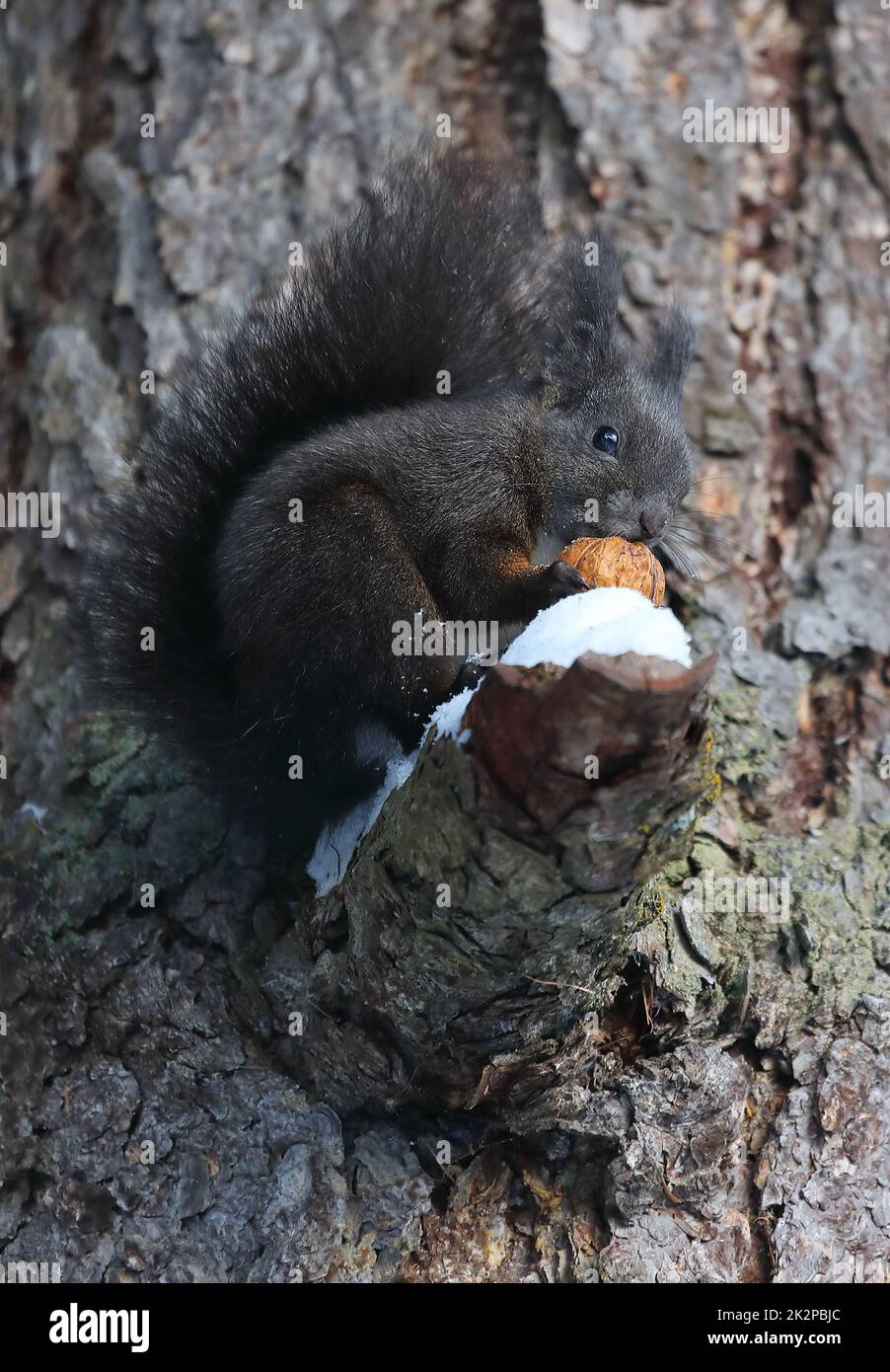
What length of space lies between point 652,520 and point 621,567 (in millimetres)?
366

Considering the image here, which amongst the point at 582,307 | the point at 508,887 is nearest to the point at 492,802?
the point at 508,887

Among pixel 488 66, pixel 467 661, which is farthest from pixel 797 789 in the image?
pixel 488 66

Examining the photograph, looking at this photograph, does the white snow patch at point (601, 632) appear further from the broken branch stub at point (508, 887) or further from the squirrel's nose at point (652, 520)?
the squirrel's nose at point (652, 520)

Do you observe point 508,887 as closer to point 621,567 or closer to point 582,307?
point 621,567

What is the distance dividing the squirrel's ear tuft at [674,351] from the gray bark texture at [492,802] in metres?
0.21

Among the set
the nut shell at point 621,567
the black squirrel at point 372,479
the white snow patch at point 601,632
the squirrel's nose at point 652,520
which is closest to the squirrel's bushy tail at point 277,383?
the black squirrel at point 372,479

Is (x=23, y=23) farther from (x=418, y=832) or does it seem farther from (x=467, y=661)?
(x=418, y=832)

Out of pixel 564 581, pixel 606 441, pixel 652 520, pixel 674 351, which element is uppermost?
pixel 674 351

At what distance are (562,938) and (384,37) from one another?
2186mm

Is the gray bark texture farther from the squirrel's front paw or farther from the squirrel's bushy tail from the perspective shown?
the squirrel's front paw

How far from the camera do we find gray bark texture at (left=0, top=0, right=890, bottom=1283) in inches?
68.0

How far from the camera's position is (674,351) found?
8.36 ft

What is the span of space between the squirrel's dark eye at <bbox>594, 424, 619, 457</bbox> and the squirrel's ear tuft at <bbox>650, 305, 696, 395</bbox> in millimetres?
216

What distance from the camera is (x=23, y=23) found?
304 cm
